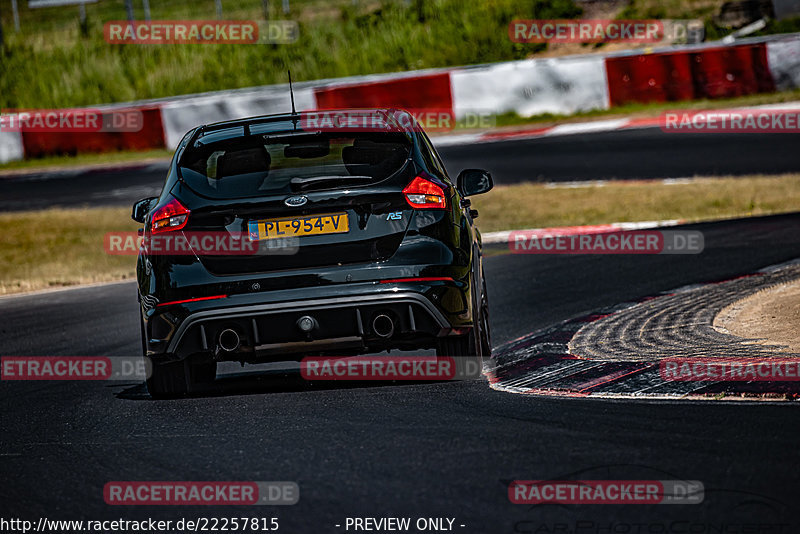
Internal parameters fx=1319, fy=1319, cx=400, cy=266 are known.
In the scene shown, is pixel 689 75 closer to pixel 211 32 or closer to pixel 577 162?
pixel 577 162

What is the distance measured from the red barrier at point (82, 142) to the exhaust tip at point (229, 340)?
22088mm

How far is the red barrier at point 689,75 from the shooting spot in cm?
2392

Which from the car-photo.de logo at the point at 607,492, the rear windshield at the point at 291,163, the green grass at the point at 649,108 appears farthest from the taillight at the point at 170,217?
the green grass at the point at 649,108

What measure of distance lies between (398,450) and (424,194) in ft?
5.62

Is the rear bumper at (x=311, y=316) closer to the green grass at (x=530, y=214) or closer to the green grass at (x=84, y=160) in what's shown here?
the green grass at (x=530, y=214)

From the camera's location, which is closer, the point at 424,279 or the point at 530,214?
the point at 424,279

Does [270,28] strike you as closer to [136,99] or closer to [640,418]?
[136,99]

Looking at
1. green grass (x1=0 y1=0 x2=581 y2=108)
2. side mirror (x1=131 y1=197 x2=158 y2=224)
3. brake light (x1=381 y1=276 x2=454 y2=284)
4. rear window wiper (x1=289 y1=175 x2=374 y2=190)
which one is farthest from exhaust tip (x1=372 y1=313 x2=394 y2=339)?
green grass (x1=0 y1=0 x2=581 y2=108)

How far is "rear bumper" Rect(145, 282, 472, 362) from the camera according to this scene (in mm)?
6434

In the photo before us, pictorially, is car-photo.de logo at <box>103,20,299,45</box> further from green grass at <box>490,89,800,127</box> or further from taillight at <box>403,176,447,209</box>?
taillight at <box>403,176,447,209</box>

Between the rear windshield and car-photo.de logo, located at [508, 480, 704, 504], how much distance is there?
7.89ft

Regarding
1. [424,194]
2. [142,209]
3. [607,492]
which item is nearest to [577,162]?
[142,209]

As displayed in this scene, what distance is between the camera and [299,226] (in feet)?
21.4

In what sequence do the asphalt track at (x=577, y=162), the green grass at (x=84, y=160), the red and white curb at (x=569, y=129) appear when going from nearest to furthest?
the asphalt track at (x=577, y=162) < the red and white curb at (x=569, y=129) < the green grass at (x=84, y=160)
